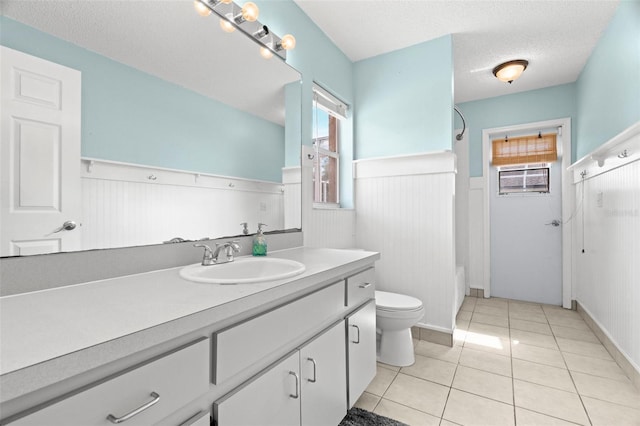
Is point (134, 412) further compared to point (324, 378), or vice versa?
point (324, 378)

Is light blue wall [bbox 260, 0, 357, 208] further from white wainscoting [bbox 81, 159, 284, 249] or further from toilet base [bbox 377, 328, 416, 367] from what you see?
toilet base [bbox 377, 328, 416, 367]

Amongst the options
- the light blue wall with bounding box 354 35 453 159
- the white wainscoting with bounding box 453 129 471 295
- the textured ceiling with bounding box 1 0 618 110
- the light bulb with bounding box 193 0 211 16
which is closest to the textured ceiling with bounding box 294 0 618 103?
the textured ceiling with bounding box 1 0 618 110

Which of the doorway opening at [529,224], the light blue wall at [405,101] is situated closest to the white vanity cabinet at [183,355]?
the light blue wall at [405,101]

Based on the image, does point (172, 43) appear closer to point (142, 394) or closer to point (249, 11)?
point (249, 11)

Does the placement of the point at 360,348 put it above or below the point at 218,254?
below

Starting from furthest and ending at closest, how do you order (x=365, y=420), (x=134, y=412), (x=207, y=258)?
(x=365, y=420) → (x=207, y=258) → (x=134, y=412)

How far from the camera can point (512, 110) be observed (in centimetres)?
367

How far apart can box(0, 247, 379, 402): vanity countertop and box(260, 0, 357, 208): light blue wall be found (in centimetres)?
116

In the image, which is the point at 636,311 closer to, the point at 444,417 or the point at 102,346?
the point at 444,417

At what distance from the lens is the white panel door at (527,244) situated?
3.52 meters

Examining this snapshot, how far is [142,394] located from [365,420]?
4.22ft

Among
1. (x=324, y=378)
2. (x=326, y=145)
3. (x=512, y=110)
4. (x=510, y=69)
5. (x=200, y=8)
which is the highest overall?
(x=510, y=69)

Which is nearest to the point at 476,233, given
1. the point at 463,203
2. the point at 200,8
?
the point at 463,203

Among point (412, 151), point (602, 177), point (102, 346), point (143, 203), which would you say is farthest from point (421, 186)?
point (102, 346)
